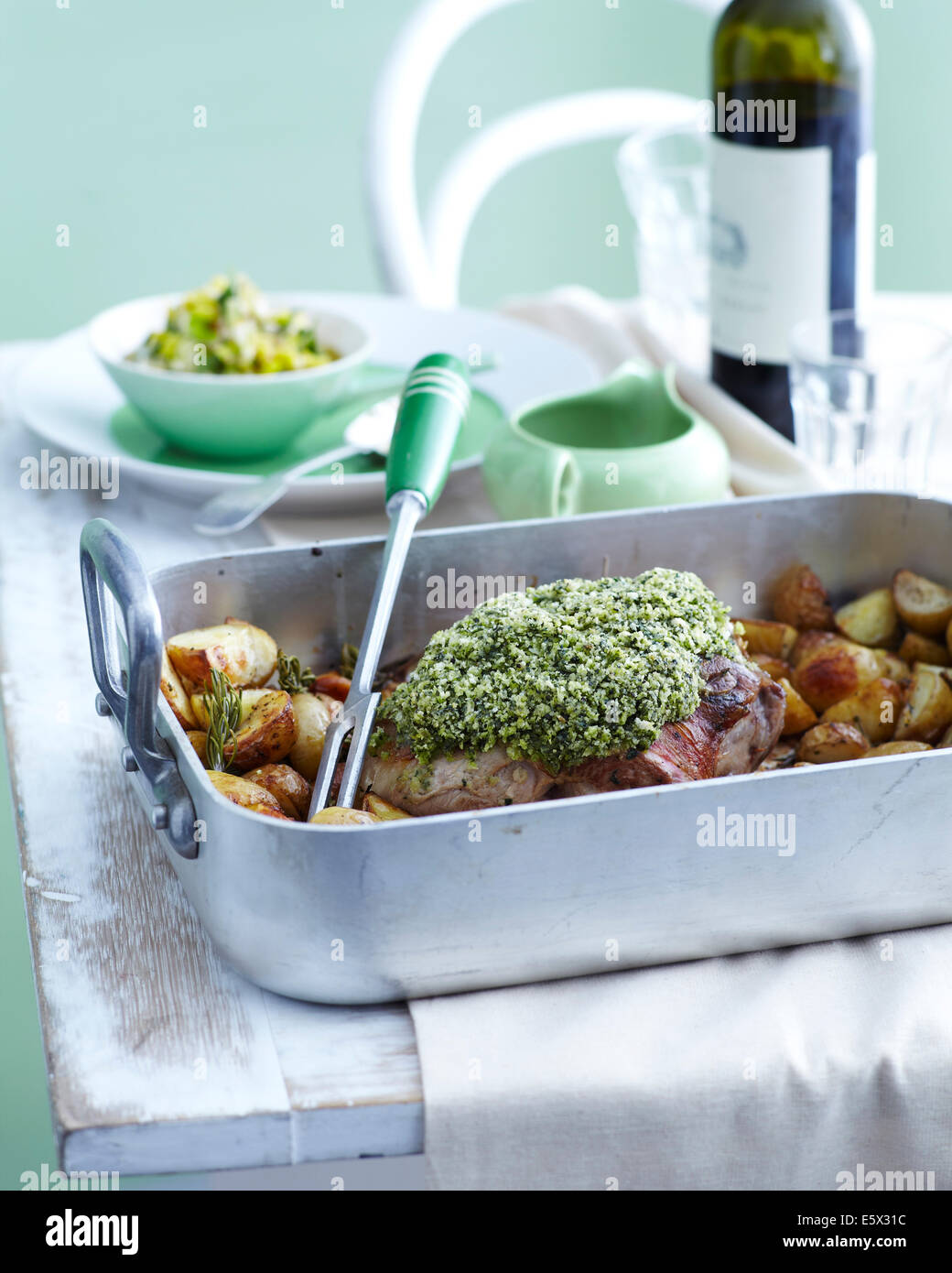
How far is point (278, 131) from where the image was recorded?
317 centimetres

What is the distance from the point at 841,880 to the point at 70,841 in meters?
0.44

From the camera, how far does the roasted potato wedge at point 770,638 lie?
0.96 metres

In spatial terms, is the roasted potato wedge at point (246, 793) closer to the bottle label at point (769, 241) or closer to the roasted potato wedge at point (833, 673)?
the roasted potato wedge at point (833, 673)

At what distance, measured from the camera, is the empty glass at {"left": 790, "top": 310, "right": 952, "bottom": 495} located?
126cm

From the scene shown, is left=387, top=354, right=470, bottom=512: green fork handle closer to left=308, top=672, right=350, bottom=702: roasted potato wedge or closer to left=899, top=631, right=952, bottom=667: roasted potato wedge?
left=308, top=672, right=350, bottom=702: roasted potato wedge

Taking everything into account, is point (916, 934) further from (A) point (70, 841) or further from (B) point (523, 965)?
(A) point (70, 841)

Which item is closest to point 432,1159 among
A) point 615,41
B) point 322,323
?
point 322,323

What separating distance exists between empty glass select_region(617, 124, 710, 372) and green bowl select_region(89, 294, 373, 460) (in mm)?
412

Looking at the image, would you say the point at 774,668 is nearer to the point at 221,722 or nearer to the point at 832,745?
the point at 832,745

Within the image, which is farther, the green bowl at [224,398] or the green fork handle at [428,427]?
the green bowl at [224,398]

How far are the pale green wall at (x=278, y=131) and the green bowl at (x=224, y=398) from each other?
1.91 metres

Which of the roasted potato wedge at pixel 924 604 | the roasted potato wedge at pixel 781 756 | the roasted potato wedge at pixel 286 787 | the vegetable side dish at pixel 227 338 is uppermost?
the vegetable side dish at pixel 227 338

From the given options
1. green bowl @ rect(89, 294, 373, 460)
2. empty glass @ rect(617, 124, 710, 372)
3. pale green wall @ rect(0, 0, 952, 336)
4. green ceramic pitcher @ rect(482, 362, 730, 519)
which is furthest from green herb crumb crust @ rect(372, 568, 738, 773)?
pale green wall @ rect(0, 0, 952, 336)

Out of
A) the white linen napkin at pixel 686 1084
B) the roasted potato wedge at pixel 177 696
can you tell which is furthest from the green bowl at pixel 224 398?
the white linen napkin at pixel 686 1084
